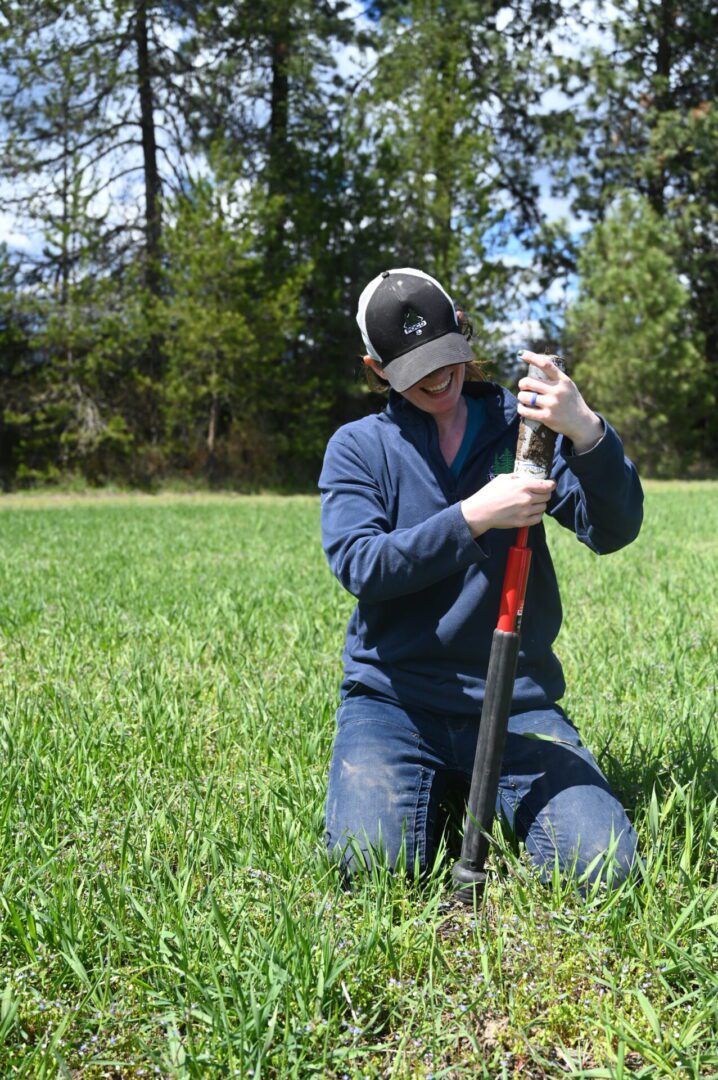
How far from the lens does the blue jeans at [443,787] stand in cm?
242

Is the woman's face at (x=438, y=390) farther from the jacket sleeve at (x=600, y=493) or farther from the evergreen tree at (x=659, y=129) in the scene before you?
the evergreen tree at (x=659, y=129)

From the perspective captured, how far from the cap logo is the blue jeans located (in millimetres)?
1019

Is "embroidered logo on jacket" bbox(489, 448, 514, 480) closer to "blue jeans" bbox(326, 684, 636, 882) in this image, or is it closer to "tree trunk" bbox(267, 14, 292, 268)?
"blue jeans" bbox(326, 684, 636, 882)

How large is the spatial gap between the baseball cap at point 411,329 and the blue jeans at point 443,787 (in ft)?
3.04

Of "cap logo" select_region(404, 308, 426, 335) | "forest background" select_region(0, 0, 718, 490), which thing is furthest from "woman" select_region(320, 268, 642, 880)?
"forest background" select_region(0, 0, 718, 490)

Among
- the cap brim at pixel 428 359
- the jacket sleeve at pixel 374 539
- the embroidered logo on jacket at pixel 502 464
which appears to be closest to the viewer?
the jacket sleeve at pixel 374 539

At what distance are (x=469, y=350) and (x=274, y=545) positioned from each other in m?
7.24

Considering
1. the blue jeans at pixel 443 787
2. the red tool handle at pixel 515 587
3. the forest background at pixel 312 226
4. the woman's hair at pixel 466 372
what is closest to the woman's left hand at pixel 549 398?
the red tool handle at pixel 515 587

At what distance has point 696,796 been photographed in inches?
107

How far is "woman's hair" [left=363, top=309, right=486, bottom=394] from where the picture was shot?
2768 millimetres

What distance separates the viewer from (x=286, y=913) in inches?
77.8

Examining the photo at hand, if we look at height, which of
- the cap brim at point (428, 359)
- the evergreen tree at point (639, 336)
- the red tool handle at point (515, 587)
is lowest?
the red tool handle at point (515, 587)

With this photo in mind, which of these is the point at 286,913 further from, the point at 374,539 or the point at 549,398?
the point at 549,398

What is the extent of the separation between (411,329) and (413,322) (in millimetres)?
→ 19
